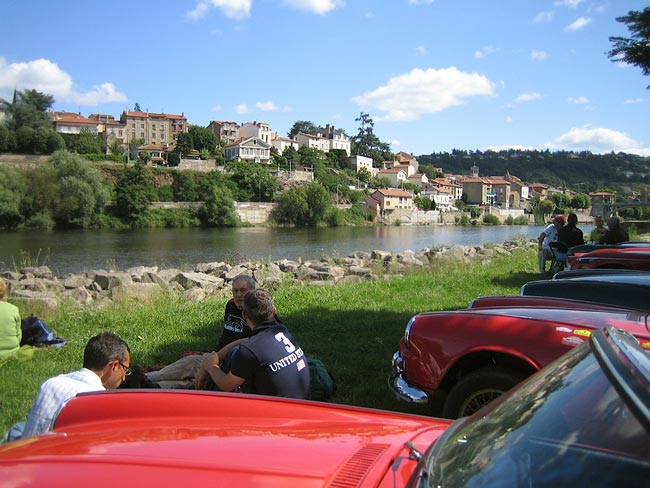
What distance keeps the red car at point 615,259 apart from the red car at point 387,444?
753 cm

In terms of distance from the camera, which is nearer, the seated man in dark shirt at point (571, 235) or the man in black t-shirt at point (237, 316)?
the man in black t-shirt at point (237, 316)

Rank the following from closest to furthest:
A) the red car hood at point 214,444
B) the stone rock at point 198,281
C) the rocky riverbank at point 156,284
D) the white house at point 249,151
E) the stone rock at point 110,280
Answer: the red car hood at point 214,444 < the rocky riverbank at point 156,284 < the stone rock at point 198,281 < the stone rock at point 110,280 < the white house at point 249,151

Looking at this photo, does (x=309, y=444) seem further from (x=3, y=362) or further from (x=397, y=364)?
(x=3, y=362)

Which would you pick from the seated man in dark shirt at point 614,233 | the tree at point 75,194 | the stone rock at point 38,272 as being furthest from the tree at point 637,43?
the tree at point 75,194

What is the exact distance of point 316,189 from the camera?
7875 cm

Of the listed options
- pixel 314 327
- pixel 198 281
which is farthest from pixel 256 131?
pixel 314 327

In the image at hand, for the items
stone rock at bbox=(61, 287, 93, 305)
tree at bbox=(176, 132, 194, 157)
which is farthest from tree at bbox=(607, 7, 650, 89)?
tree at bbox=(176, 132, 194, 157)

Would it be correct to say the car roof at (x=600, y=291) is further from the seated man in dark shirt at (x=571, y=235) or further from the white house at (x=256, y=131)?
the white house at (x=256, y=131)

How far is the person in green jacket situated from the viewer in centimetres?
641

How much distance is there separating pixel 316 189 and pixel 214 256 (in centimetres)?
4748

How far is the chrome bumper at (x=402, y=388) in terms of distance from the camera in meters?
4.11

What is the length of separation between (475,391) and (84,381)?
2.78 meters

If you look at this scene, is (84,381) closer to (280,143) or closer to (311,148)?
(311,148)

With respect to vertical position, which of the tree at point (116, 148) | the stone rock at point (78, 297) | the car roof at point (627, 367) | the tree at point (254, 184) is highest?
the tree at point (116, 148)
